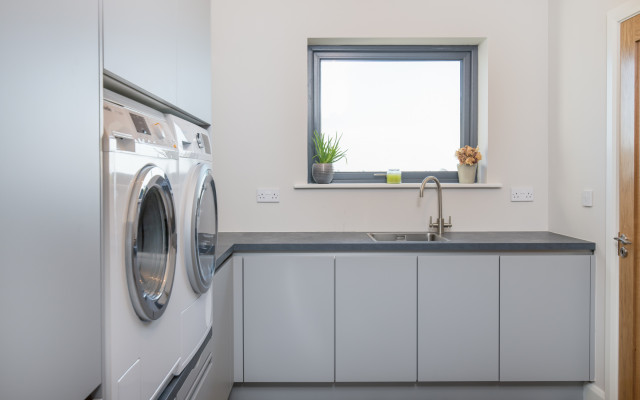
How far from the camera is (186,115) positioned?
173 cm

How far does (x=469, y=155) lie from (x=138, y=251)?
2.32m

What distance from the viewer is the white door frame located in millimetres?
2139

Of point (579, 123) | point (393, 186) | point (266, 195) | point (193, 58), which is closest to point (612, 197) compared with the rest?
point (579, 123)

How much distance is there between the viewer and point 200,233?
1.68m

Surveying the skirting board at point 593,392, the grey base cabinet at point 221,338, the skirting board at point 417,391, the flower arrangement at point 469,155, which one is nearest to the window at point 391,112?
the flower arrangement at point 469,155

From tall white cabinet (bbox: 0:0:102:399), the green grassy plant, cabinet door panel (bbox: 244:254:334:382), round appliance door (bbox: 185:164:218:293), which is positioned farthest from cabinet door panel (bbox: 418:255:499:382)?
tall white cabinet (bbox: 0:0:102:399)

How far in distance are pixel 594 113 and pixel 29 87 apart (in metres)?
2.51

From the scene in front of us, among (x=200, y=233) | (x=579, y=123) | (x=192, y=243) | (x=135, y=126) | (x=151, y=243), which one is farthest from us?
(x=579, y=123)

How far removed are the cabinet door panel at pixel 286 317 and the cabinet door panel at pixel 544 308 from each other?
95 centimetres

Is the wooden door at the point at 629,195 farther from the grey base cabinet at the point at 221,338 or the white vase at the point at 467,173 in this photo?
the grey base cabinet at the point at 221,338

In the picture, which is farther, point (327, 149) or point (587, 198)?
point (327, 149)

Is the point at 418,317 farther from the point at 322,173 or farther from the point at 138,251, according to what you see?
the point at 138,251

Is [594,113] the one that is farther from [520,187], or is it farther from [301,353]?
[301,353]

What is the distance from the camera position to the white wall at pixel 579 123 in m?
2.28
